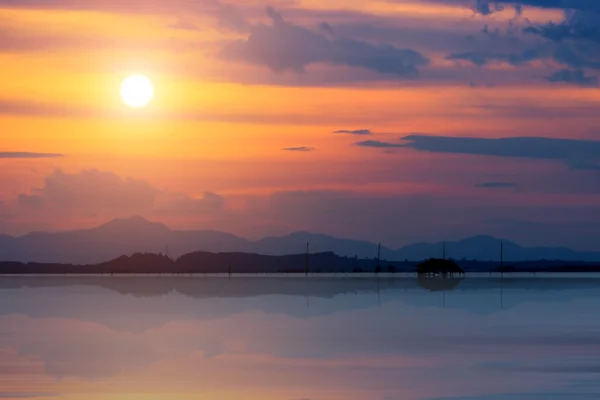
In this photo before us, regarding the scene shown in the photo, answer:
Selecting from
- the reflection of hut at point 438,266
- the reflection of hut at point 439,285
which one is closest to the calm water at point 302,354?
the reflection of hut at point 439,285

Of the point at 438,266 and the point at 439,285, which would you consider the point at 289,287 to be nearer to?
the point at 439,285

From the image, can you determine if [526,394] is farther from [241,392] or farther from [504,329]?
[504,329]

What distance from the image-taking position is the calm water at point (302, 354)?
2953 cm

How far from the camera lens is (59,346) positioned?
41.6 meters

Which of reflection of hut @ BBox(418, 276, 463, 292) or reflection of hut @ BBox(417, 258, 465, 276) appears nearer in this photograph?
reflection of hut @ BBox(418, 276, 463, 292)

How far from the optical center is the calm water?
29.5 metres

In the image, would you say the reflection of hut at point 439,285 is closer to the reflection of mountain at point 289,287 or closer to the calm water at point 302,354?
the reflection of mountain at point 289,287

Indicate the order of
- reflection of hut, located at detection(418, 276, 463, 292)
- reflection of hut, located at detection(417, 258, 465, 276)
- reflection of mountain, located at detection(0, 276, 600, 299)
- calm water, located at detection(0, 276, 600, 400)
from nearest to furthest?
1. calm water, located at detection(0, 276, 600, 400)
2. reflection of mountain, located at detection(0, 276, 600, 299)
3. reflection of hut, located at detection(418, 276, 463, 292)
4. reflection of hut, located at detection(417, 258, 465, 276)

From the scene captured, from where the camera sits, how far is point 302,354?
3847 centimetres

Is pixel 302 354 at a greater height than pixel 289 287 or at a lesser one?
lesser

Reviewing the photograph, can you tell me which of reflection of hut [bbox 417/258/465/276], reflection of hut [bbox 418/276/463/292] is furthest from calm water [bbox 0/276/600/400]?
reflection of hut [bbox 417/258/465/276]

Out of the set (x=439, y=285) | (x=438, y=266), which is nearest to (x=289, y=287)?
(x=439, y=285)

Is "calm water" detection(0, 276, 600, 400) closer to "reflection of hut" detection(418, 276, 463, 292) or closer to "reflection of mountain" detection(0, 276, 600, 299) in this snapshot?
"reflection of mountain" detection(0, 276, 600, 299)

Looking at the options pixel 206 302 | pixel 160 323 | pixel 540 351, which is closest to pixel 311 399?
pixel 540 351
